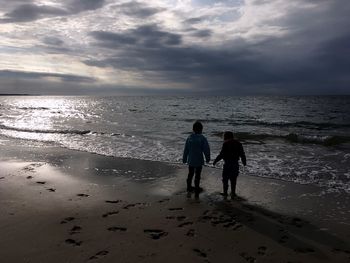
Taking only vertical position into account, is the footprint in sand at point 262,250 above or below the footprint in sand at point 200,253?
below

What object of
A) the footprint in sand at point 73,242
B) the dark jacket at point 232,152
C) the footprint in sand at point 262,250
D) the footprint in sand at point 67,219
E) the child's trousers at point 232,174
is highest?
the dark jacket at point 232,152

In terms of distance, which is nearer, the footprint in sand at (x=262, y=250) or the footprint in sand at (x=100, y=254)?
the footprint in sand at (x=100, y=254)

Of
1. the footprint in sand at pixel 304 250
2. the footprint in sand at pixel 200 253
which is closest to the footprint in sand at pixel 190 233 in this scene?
the footprint in sand at pixel 200 253

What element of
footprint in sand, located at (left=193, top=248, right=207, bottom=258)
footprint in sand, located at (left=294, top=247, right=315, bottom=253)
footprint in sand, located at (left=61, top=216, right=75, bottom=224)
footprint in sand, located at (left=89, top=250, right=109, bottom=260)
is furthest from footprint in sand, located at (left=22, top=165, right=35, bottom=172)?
footprint in sand, located at (left=294, top=247, right=315, bottom=253)

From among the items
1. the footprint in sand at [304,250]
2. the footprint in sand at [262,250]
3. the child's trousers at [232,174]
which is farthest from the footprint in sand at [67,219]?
the footprint in sand at [304,250]

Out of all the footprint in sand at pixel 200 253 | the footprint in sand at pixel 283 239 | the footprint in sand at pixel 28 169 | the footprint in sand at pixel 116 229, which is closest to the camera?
the footprint in sand at pixel 200 253

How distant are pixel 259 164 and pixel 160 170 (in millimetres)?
3796

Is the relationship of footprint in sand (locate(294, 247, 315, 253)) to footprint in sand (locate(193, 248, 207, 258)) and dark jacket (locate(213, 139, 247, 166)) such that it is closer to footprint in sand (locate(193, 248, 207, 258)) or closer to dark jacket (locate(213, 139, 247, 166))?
footprint in sand (locate(193, 248, 207, 258))

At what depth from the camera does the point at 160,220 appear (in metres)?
6.77

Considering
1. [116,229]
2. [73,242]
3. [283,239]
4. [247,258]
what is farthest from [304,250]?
[73,242]

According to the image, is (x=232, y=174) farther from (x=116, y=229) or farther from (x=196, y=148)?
(x=116, y=229)

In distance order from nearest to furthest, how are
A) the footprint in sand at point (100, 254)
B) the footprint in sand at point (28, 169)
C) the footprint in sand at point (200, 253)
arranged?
the footprint in sand at point (100, 254)
the footprint in sand at point (200, 253)
the footprint in sand at point (28, 169)

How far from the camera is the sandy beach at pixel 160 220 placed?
208 inches

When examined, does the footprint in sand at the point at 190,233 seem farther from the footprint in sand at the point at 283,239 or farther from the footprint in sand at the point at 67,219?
the footprint in sand at the point at 67,219
